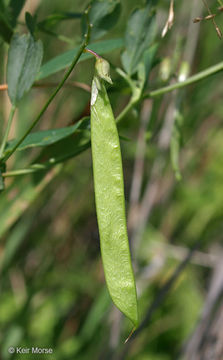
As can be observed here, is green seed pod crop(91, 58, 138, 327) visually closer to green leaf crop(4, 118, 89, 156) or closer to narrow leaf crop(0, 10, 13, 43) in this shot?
green leaf crop(4, 118, 89, 156)

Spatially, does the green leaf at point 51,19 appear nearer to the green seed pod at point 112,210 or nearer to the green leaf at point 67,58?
the green leaf at point 67,58

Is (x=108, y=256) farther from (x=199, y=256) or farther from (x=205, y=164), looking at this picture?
(x=205, y=164)

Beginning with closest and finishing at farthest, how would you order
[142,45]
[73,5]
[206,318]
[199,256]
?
1. [142,45]
2. [206,318]
3. [73,5]
4. [199,256]

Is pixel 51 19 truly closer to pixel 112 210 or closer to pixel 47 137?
pixel 47 137

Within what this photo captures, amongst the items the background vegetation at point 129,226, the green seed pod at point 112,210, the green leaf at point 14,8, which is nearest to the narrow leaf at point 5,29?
the green leaf at point 14,8

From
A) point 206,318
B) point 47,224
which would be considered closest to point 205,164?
point 47,224

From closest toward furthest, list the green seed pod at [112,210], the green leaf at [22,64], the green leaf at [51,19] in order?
the green seed pod at [112,210] → the green leaf at [22,64] → the green leaf at [51,19]
